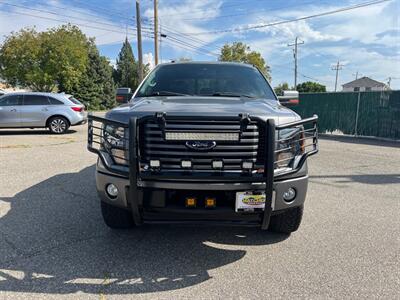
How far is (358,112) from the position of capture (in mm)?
13797

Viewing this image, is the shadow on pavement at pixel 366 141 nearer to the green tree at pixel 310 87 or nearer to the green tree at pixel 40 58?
the green tree at pixel 40 58

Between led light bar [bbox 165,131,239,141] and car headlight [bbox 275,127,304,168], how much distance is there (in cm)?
40

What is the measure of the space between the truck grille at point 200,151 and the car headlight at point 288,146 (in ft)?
0.57

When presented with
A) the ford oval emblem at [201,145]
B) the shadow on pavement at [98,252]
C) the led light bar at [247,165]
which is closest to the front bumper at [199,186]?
the led light bar at [247,165]

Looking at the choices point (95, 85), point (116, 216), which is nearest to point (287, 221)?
point (116, 216)

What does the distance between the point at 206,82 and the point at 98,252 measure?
93.2 inches

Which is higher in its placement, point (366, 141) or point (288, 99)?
point (288, 99)

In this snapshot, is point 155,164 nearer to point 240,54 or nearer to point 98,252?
point 98,252

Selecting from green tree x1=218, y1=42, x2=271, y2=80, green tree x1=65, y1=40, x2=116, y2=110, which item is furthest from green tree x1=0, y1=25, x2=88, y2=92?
green tree x1=218, y1=42, x2=271, y2=80

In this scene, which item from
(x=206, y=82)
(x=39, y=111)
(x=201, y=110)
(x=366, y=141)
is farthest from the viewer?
(x=366, y=141)

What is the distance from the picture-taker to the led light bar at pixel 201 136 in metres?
2.68

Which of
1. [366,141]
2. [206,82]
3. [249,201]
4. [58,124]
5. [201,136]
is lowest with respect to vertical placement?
[366,141]

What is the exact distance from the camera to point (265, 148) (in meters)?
2.69

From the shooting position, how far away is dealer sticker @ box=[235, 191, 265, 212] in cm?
270
